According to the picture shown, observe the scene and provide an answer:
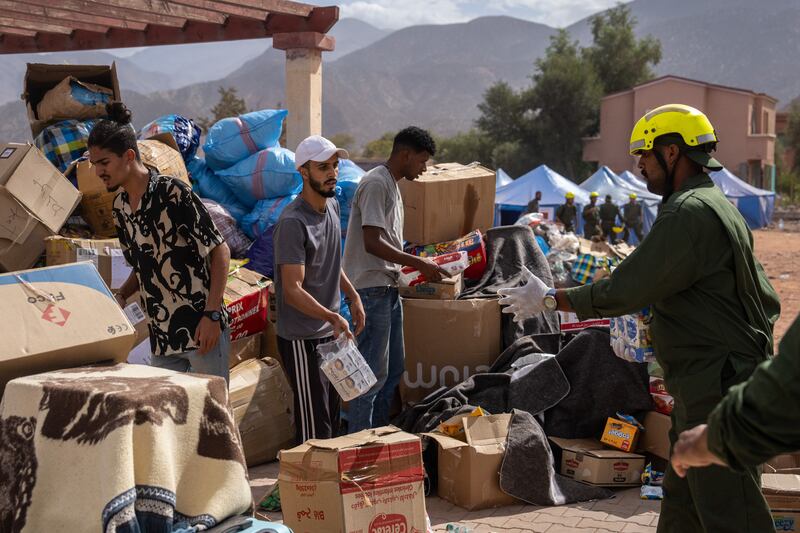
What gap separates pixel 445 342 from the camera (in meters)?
5.92

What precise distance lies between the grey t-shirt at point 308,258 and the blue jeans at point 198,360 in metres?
0.46

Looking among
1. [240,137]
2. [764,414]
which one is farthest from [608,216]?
[764,414]

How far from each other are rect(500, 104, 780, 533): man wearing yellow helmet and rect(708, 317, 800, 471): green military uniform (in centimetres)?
92

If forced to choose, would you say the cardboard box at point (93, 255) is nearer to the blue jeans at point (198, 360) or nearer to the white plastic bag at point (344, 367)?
the blue jeans at point (198, 360)

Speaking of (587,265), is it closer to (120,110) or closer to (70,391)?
(120,110)

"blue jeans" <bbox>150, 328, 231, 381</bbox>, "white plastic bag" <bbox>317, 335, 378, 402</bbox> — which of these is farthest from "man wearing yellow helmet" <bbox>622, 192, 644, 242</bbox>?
"blue jeans" <bbox>150, 328, 231, 381</bbox>

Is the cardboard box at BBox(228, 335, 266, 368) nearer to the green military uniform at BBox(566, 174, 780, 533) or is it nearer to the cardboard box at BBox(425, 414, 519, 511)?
the cardboard box at BBox(425, 414, 519, 511)

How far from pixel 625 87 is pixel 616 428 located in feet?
190

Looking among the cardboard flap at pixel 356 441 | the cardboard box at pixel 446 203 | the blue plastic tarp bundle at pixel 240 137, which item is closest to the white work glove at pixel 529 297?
the cardboard flap at pixel 356 441

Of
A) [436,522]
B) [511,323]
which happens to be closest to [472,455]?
[436,522]

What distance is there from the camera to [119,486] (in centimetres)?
211

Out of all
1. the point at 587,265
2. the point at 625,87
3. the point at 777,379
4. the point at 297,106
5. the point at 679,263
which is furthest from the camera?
the point at 625,87

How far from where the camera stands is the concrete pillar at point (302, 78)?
27.1 feet

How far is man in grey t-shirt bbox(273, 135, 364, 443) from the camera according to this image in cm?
412
